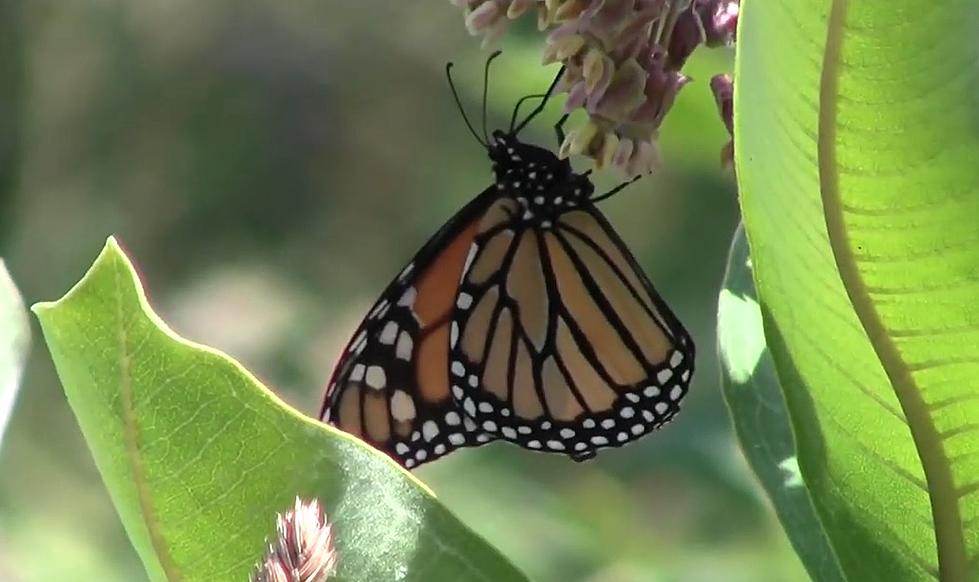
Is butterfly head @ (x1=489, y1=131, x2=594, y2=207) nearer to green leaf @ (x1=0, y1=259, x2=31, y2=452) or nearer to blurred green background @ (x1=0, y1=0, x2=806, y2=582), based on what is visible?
green leaf @ (x1=0, y1=259, x2=31, y2=452)

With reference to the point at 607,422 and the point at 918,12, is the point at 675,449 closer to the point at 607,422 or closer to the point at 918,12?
the point at 607,422

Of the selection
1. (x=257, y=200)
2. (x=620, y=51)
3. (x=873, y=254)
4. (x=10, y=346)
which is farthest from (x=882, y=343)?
(x=257, y=200)

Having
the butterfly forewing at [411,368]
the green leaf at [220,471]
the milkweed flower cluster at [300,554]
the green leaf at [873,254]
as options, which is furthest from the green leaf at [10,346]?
the butterfly forewing at [411,368]

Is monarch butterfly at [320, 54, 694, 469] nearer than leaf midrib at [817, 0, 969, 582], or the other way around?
leaf midrib at [817, 0, 969, 582]

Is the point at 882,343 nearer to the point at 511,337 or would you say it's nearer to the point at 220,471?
the point at 220,471

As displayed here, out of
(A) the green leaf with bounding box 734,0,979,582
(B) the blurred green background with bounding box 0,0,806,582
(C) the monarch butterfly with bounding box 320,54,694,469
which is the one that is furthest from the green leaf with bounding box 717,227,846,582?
(B) the blurred green background with bounding box 0,0,806,582

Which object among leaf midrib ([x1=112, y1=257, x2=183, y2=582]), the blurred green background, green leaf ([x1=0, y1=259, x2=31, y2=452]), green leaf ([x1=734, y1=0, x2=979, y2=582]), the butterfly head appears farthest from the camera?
the blurred green background
